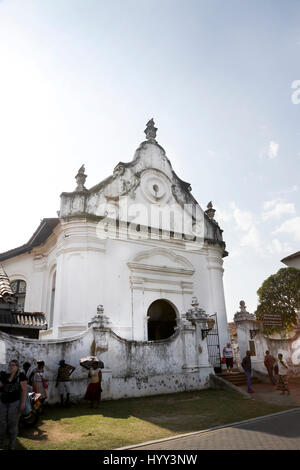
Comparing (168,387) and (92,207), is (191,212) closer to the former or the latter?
(92,207)

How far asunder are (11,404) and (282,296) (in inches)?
1025

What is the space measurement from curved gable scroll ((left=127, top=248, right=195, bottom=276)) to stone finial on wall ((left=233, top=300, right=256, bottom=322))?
2.92 m

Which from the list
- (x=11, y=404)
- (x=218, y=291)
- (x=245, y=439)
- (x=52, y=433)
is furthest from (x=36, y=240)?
(x=245, y=439)

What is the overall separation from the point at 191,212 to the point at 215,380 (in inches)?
370

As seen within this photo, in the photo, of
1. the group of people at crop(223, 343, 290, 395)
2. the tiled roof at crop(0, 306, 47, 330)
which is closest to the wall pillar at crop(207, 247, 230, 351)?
the group of people at crop(223, 343, 290, 395)

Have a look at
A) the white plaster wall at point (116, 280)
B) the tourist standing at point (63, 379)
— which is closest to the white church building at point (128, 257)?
the white plaster wall at point (116, 280)

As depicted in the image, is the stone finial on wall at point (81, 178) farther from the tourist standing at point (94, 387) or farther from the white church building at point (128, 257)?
the tourist standing at point (94, 387)

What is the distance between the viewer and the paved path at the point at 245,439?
551 centimetres

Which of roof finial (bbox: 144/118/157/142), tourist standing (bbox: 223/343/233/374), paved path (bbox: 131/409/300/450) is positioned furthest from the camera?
roof finial (bbox: 144/118/157/142)

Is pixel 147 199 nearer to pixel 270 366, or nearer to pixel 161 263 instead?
pixel 161 263

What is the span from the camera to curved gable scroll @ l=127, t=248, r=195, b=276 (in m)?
15.5

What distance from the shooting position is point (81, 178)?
1606cm

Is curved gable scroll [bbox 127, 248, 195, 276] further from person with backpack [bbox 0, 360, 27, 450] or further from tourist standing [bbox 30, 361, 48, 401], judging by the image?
person with backpack [bbox 0, 360, 27, 450]

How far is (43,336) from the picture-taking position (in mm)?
15211
